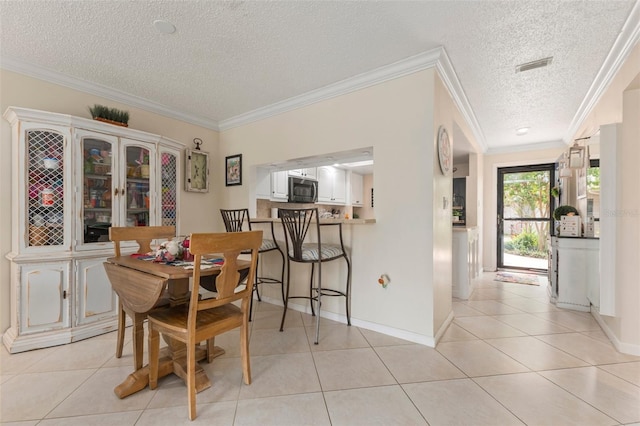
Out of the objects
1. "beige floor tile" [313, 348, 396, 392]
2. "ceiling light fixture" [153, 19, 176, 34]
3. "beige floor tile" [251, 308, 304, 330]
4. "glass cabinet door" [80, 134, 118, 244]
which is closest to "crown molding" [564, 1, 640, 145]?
"beige floor tile" [313, 348, 396, 392]

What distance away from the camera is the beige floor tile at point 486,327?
232cm

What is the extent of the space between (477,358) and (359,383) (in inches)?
37.3

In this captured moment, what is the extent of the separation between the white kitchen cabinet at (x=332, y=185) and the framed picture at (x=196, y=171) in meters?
Answer: 2.12

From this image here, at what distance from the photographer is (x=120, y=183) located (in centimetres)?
252

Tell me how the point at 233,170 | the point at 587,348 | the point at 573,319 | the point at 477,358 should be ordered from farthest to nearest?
the point at 233,170 → the point at 573,319 → the point at 587,348 → the point at 477,358

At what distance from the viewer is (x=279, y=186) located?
398cm

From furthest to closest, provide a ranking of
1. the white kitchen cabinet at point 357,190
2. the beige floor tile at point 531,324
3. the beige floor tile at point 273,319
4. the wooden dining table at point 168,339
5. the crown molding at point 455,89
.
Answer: the white kitchen cabinet at point 357,190 → the beige floor tile at point 273,319 → the beige floor tile at point 531,324 → the crown molding at point 455,89 → the wooden dining table at point 168,339

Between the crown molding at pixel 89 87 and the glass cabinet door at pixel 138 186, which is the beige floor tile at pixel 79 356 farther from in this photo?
the crown molding at pixel 89 87

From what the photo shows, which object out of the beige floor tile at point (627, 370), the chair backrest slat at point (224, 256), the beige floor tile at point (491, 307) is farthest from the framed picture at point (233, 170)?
the beige floor tile at point (627, 370)

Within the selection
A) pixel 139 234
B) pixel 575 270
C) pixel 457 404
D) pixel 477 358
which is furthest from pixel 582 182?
pixel 139 234

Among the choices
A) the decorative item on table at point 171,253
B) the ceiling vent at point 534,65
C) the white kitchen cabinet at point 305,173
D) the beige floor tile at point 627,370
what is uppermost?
the ceiling vent at point 534,65

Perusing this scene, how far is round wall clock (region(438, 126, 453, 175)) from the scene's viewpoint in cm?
222

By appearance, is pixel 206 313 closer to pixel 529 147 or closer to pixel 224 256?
pixel 224 256

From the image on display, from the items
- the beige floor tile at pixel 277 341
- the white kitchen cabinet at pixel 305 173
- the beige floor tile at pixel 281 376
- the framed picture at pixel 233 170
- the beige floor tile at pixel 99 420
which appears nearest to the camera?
the beige floor tile at pixel 99 420
